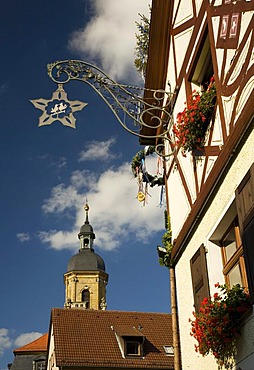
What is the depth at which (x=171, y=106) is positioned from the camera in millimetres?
9070

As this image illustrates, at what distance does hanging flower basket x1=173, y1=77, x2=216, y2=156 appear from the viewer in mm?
6977

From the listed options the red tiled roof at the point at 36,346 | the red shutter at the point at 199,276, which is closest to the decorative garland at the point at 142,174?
the red shutter at the point at 199,276

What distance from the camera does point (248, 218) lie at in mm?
5441

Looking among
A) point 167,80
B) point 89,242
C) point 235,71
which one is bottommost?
point 235,71

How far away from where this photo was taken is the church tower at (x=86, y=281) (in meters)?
64.4

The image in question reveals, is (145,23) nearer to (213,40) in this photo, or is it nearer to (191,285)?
(213,40)

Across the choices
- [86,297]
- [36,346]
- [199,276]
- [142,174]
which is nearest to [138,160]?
[142,174]

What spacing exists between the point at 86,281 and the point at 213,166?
62.0 metres

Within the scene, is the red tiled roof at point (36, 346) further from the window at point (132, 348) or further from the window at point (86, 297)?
the window at point (86, 297)

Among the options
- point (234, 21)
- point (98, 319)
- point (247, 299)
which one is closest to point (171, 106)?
point (234, 21)

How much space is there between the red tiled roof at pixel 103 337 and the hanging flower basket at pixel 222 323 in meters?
21.4

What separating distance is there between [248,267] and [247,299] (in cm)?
42

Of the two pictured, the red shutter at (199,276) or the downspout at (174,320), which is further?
the downspout at (174,320)

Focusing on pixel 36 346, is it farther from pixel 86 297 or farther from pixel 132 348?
pixel 86 297
